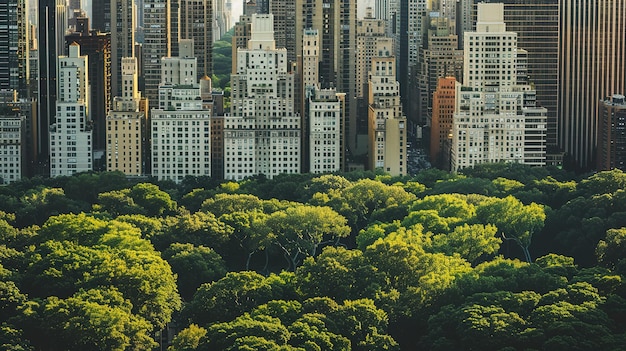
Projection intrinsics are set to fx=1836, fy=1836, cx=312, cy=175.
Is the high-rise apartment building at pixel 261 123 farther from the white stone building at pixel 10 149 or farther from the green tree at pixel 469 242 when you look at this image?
the green tree at pixel 469 242

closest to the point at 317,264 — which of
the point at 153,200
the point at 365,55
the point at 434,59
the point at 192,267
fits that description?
the point at 192,267

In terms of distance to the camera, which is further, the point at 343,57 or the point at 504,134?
the point at 343,57

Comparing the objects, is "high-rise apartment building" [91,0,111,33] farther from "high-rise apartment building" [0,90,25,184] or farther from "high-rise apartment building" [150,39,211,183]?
"high-rise apartment building" [150,39,211,183]

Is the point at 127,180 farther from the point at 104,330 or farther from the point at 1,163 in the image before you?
the point at 104,330

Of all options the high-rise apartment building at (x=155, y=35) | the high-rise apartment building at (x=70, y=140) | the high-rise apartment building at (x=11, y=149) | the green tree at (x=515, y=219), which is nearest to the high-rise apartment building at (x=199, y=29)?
the high-rise apartment building at (x=155, y=35)

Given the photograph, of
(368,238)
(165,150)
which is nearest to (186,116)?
(165,150)

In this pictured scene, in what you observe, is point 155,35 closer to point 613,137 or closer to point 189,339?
point 613,137
